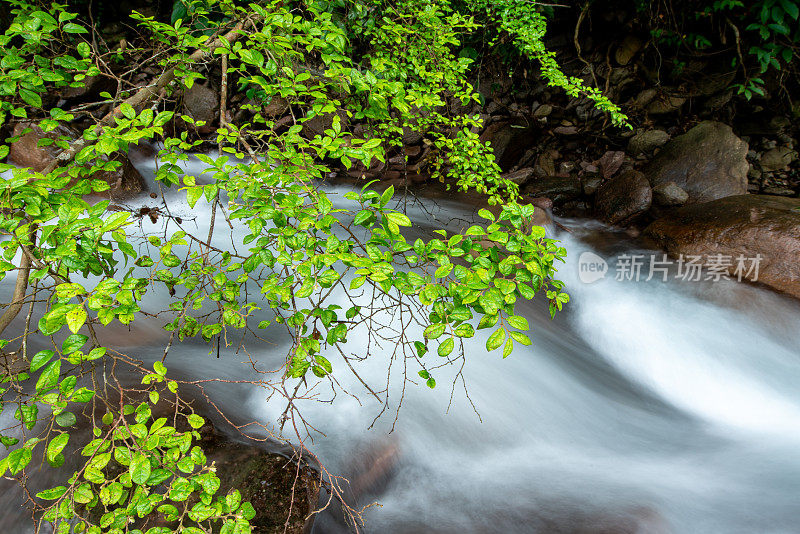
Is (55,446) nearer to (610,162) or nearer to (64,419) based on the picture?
(64,419)

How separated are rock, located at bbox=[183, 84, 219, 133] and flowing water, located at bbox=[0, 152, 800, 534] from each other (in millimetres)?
2265

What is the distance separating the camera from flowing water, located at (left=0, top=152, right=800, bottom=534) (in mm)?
2346

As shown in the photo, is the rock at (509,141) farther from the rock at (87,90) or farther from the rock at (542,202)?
the rock at (87,90)

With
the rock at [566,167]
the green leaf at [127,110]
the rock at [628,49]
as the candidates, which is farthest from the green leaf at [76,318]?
the rock at [628,49]

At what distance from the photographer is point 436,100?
256cm

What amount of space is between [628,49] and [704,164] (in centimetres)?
256

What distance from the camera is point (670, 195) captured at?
5.04 meters

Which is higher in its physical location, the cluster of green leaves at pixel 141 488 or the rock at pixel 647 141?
the rock at pixel 647 141

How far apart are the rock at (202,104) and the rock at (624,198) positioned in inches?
216

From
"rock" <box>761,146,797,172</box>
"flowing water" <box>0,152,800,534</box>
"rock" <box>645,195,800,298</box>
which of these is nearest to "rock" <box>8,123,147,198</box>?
"flowing water" <box>0,152,800,534</box>

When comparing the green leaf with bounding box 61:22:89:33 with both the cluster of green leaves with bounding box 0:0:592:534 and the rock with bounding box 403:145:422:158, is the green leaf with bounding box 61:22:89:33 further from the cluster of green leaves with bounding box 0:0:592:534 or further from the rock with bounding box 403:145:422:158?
the rock with bounding box 403:145:422:158

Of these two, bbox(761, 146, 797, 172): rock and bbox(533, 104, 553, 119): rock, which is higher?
bbox(761, 146, 797, 172): rock

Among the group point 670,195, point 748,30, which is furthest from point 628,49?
point 670,195

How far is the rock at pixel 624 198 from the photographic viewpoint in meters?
5.09
